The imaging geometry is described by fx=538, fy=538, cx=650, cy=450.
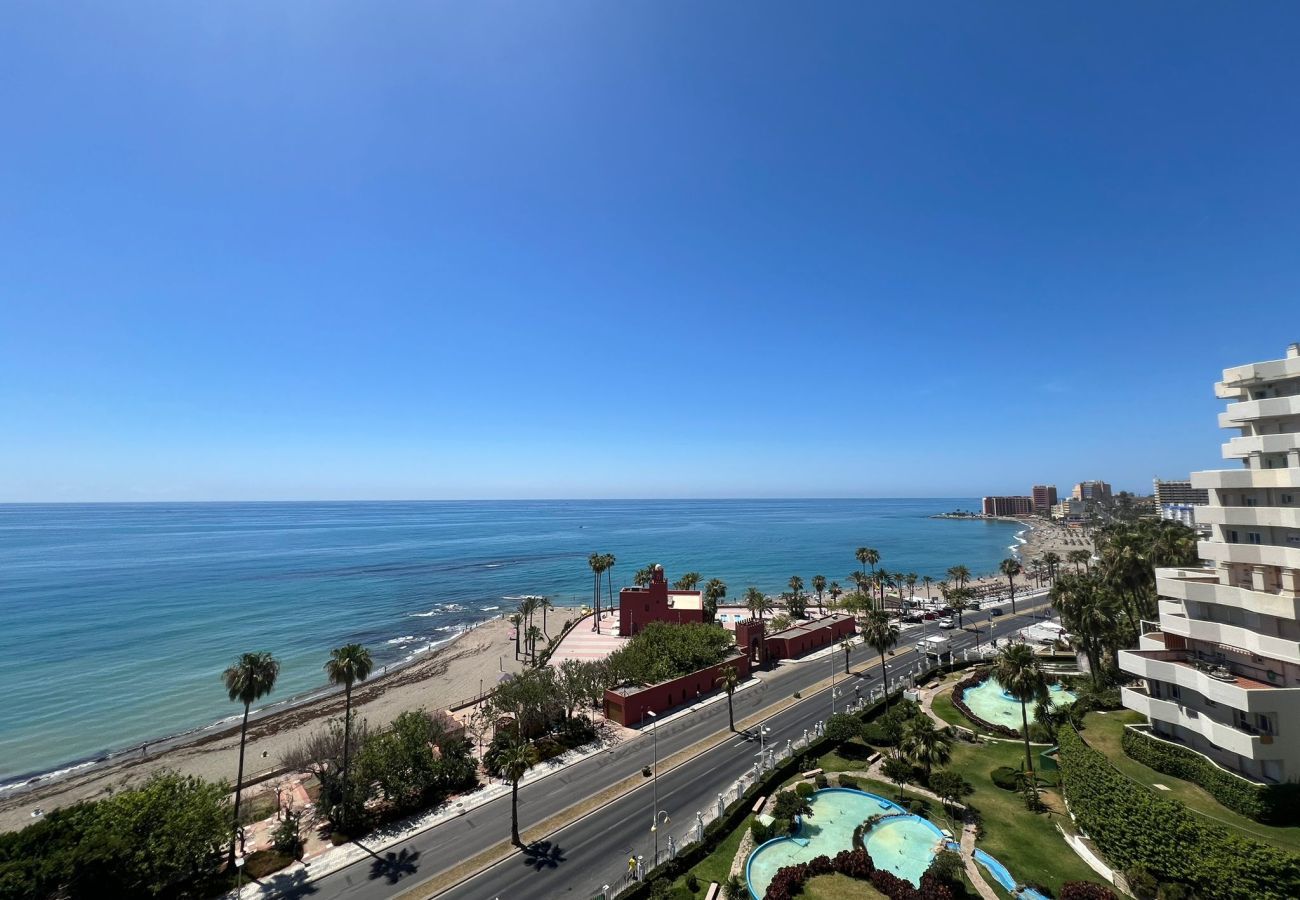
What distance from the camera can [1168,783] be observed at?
3050 cm

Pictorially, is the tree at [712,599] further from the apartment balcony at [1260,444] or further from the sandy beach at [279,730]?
the apartment balcony at [1260,444]

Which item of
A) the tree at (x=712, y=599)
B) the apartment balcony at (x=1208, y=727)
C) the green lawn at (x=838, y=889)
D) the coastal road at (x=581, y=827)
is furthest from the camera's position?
the tree at (x=712, y=599)

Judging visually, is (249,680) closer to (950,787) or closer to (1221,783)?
(950,787)

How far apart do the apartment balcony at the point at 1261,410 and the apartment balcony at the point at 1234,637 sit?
43.0ft

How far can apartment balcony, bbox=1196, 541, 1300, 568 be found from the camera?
30.4 metres

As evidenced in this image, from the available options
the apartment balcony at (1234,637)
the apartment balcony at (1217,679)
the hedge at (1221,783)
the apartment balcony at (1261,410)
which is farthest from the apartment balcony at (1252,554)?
the hedge at (1221,783)

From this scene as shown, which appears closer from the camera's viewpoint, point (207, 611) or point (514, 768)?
point (514, 768)

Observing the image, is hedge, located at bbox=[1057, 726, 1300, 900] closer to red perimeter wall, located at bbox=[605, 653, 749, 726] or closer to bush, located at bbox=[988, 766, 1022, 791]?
bush, located at bbox=[988, 766, 1022, 791]

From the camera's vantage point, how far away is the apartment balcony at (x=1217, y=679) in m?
28.5

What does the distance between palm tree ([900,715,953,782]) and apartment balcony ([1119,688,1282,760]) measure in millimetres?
12331

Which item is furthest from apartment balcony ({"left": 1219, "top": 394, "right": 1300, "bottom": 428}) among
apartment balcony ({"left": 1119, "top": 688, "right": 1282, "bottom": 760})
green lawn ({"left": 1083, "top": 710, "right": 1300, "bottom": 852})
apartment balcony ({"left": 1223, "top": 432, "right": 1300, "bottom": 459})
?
green lawn ({"left": 1083, "top": 710, "right": 1300, "bottom": 852})

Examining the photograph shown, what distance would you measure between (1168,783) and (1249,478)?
1912 centimetres

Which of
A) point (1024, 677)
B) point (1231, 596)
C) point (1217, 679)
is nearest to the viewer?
point (1217, 679)

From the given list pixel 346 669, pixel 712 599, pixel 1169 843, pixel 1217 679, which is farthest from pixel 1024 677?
pixel 712 599
